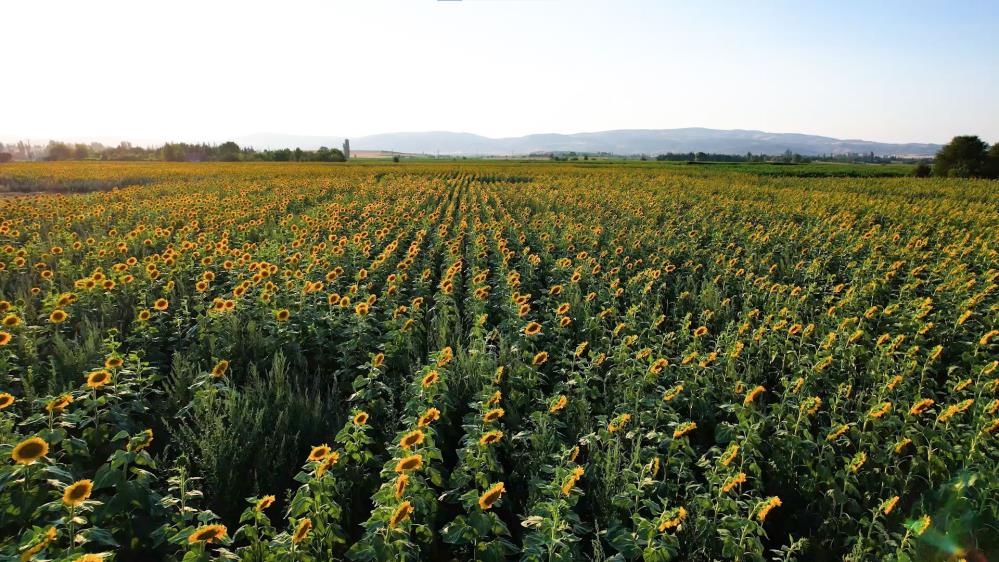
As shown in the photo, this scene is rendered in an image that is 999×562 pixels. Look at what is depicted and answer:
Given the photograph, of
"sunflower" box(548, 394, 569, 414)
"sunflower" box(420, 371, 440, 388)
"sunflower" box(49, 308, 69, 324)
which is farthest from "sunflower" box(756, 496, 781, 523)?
"sunflower" box(49, 308, 69, 324)

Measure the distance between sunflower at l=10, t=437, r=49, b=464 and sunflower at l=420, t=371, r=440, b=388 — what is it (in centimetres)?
207

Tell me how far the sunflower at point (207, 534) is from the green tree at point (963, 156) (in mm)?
65319

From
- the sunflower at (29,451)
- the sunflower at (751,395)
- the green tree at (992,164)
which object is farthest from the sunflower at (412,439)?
the green tree at (992,164)

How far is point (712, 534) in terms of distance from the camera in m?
2.88

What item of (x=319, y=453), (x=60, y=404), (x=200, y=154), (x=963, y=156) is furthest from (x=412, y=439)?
(x=200, y=154)

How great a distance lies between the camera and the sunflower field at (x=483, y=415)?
2.62m

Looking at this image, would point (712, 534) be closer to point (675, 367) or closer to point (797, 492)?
point (797, 492)

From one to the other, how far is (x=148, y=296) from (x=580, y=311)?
19.1ft

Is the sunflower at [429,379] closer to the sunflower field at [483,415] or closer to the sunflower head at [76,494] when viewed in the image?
the sunflower field at [483,415]

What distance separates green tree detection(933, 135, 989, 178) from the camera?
162ft

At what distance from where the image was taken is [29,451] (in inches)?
95.7

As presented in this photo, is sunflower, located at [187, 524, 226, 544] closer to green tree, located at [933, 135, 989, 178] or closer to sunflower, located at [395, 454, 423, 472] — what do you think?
sunflower, located at [395, 454, 423, 472]

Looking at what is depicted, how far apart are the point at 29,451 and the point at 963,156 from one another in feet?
230

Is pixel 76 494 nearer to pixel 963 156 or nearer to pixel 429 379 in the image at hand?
pixel 429 379
